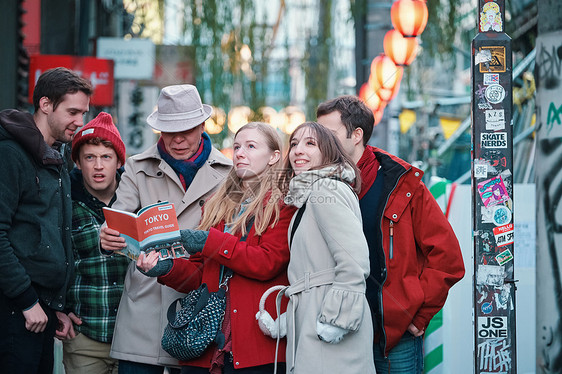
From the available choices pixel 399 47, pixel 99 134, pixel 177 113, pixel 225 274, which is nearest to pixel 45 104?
pixel 99 134

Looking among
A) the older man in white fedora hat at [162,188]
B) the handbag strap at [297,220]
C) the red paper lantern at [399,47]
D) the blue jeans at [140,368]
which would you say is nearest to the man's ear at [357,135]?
the handbag strap at [297,220]

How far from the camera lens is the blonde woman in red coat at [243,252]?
12.0 feet

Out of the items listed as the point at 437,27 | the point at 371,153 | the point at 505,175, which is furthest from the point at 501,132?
the point at 437,27

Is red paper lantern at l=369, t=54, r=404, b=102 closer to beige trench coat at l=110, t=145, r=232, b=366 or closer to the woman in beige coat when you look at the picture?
beige trench coat at l=110, t=145, r=232, b=366

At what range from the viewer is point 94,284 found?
4406mm

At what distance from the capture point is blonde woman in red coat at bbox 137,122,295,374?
3668mm

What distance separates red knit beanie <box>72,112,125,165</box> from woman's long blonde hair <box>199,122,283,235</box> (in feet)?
2.97

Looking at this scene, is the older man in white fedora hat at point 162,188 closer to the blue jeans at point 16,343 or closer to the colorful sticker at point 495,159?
the blue jeans at point 16,343

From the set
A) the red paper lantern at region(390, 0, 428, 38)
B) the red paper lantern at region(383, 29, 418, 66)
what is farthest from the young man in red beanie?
the red paper lantern at region(383, 29, 418, 66)

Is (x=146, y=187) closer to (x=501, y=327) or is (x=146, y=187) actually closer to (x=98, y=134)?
(x=98, y=134)

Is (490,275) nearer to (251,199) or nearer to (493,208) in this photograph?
(493,208)

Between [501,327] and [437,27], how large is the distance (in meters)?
7.92

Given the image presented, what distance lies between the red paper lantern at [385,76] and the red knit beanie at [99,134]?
29.9 feet

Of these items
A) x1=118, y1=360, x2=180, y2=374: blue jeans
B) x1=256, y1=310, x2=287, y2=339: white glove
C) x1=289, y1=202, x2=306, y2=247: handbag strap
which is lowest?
x1=118, y1=360, x2=180, y2=374: blue jeans
